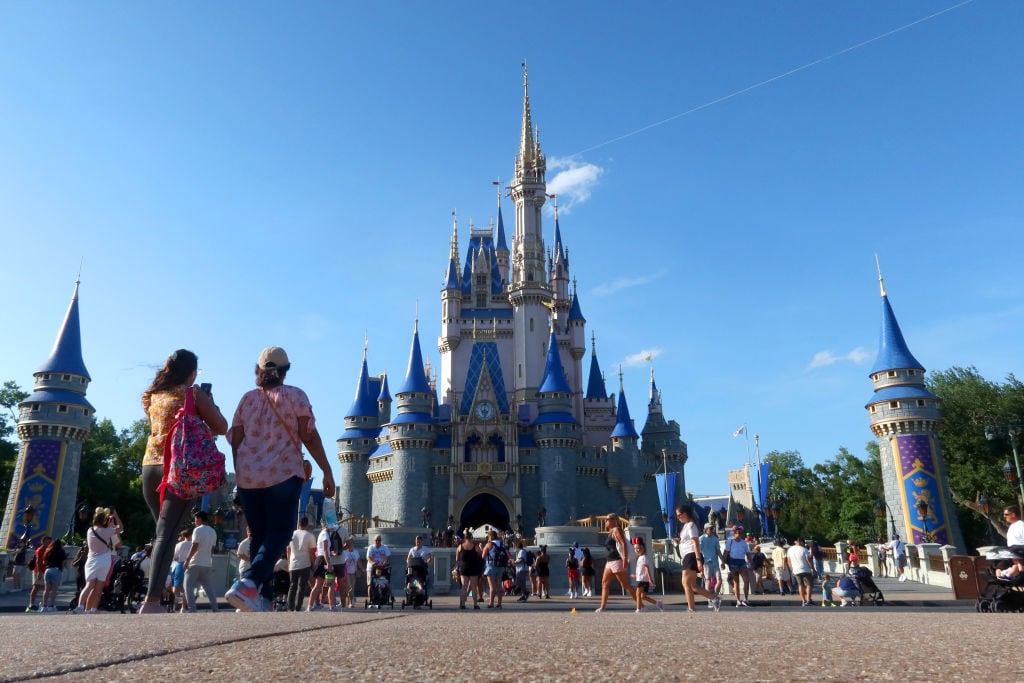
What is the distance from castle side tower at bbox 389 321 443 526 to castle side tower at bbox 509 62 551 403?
22.8 ft

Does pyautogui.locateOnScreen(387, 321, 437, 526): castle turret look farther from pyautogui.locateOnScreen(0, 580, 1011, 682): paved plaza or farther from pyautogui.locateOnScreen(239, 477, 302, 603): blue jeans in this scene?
pyautogui.locateOnScreen(0, 580, 1011, 682): paved plaza

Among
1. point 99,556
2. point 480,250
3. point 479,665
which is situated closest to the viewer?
point 479,665

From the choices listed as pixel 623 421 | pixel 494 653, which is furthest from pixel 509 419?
pixel 494 653

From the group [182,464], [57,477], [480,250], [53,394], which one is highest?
[480,250]

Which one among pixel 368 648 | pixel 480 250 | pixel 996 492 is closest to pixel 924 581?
pixel 996 492

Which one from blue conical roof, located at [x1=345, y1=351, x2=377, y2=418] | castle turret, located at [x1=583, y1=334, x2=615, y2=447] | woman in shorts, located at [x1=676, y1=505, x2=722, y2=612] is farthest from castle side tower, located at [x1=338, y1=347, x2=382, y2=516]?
woman in shorts, located at [x1=676, y1=505, x2=722, y2=612]

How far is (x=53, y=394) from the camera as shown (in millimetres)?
37531

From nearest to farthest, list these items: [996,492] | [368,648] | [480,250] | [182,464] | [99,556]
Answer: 1. [368,648]
2. [182,464]
3. [99,556]
4. [996,492]
5. [480,250]

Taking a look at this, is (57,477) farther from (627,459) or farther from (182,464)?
(182,464)

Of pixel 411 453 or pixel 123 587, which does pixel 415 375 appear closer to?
pixel 411 453

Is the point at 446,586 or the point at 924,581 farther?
the point at 924,581

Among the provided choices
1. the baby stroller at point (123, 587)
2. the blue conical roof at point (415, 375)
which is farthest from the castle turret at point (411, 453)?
the baby stroller at point (123, 587)

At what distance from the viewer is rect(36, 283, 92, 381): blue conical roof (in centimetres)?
Result: 3847

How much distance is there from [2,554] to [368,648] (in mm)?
22061
